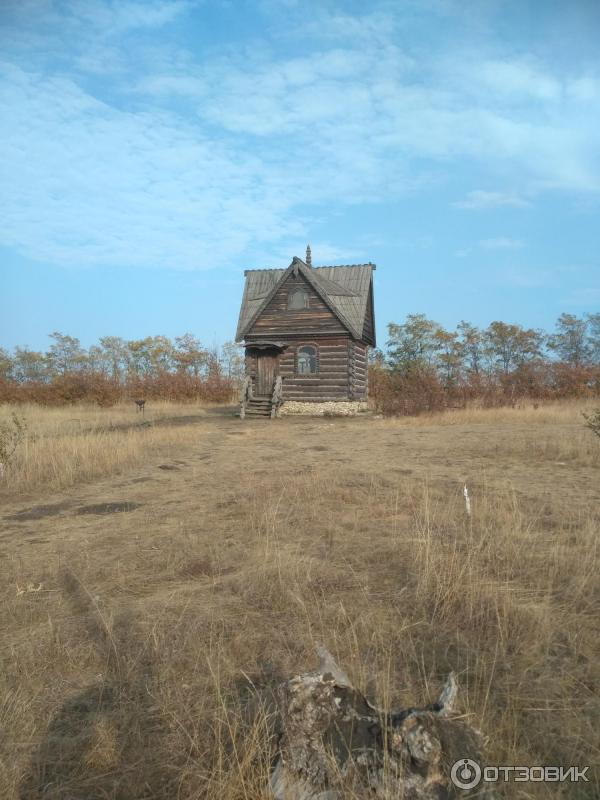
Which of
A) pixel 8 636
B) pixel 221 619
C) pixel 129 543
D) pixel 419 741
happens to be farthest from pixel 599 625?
pixel 129 543

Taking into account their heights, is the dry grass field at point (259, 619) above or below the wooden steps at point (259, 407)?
below

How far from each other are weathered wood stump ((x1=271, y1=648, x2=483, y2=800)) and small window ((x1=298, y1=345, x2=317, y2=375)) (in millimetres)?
19934

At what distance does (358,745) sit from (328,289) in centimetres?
2110

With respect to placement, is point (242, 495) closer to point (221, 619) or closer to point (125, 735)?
point (221, 619)

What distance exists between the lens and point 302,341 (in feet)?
71.5

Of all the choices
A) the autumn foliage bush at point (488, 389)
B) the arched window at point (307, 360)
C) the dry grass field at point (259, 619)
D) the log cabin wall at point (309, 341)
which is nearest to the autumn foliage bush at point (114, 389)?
the log cabin wall at point (309, 341)

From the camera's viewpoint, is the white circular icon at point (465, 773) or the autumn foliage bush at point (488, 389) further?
the autumn foliage bush at point (488, 389)

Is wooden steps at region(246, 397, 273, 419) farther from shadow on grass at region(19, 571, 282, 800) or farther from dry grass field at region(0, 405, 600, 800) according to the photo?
shadow on grass at region(19, 571, 282, 800)

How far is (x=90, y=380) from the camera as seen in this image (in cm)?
2758

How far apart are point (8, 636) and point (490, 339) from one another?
157 feet

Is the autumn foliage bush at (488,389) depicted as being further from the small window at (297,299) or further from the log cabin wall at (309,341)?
the small window at (297,299)

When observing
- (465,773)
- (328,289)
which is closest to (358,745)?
(465,773)

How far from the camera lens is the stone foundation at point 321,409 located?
70.3 ft

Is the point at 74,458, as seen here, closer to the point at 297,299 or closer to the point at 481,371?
the point at 297,299
